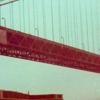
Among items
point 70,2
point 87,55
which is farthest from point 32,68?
point 70,2

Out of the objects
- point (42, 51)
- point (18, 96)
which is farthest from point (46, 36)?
point (18, 96)

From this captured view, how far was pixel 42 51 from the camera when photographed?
5.87 m

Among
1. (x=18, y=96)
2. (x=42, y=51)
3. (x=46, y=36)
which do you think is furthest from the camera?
(x=46, y=36)

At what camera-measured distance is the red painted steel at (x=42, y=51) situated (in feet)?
16.8

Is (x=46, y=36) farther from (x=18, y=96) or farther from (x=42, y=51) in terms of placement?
(x=18, y=96)

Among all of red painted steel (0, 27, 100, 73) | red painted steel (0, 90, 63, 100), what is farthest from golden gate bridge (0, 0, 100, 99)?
red painted steel (0, 90, 63, 100)

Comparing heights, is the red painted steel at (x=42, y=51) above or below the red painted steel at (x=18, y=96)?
above

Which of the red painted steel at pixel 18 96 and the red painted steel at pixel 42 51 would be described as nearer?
the red painted steel at pixel 18 96

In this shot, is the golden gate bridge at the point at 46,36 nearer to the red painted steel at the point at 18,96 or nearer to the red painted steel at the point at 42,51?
the red painted steel at the point at 42,51

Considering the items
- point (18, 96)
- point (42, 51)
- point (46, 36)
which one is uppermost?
point (46, 36)

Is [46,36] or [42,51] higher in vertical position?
[46,36]

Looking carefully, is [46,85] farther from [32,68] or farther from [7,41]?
[7,41]

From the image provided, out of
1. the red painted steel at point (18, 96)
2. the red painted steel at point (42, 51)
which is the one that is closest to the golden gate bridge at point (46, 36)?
the red painted steel at point (42, 51)

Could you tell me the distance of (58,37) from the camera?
680 cm
